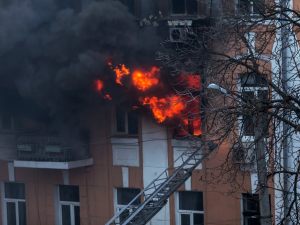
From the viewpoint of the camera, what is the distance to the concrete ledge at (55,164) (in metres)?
17.7

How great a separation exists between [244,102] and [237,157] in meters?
1.50

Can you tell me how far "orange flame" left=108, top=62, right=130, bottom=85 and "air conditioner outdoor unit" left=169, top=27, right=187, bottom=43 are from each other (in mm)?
1483

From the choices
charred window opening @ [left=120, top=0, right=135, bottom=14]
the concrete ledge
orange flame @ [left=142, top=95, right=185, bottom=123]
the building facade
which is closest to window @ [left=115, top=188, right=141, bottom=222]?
the building facade

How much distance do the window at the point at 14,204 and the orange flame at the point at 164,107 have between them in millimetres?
4943

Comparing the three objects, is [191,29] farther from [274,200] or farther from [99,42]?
[274,200]

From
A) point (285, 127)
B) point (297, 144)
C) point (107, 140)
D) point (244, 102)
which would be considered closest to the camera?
point (244, 102)

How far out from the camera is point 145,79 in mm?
17156

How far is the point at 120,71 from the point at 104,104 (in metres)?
0.98

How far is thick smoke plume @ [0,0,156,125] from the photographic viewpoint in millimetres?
16922

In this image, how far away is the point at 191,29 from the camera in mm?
16188

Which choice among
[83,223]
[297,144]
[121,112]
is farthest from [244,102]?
[83,223]

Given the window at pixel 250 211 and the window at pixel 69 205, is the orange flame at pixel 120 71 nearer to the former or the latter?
the window at pixel 69 205

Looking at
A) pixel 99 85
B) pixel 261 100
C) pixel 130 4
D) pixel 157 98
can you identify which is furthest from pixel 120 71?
pixel 261 100

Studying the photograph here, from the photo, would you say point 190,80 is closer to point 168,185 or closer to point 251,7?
point 168,185
